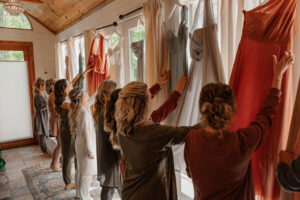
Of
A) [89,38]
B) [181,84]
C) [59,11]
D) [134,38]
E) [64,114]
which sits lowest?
[64,114]

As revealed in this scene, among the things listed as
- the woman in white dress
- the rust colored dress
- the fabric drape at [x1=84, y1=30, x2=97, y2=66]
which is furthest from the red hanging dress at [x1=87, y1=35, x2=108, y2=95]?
the rust colored dress

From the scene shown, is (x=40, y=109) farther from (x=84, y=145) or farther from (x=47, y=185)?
(x=84, y=145)

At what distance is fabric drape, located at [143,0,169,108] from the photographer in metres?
1.75

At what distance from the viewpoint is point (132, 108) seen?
45.1 inches

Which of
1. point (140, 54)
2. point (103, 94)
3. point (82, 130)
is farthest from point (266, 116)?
point (82, 130)

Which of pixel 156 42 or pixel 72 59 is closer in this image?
pixel 156 42

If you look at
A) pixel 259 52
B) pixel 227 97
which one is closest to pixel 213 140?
pixel 227 97

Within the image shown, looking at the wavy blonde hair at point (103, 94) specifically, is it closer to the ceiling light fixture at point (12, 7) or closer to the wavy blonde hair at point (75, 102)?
the wavy blonde hair at point (75, 102)

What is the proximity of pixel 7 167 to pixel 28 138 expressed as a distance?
4.23ft

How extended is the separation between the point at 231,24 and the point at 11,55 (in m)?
4.70

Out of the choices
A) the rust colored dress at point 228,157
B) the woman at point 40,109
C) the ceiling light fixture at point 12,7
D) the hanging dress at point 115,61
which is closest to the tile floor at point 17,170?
the woman at point 40,109

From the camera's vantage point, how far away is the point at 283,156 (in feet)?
3.11

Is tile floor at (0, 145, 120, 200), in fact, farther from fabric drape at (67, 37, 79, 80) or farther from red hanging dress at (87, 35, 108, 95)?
fabric drape at (67, 37, 79, 80)

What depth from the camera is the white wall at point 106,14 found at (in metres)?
2.31
